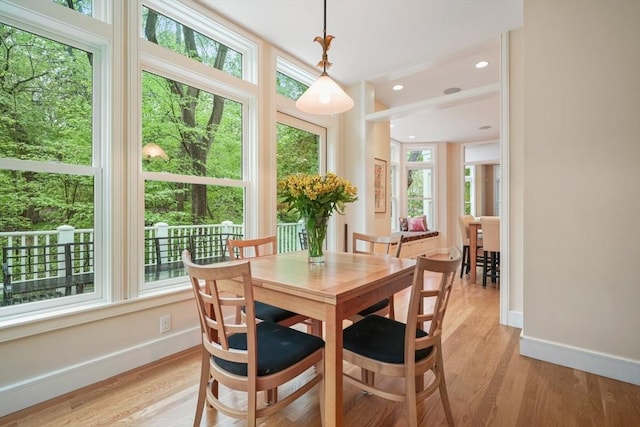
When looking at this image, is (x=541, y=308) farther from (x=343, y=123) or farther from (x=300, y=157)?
(x=343, y=123)

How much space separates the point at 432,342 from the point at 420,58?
10.7ft

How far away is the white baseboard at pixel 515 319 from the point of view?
2.89 metres

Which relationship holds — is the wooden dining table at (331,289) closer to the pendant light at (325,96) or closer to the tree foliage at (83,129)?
the pendant light at (325,96)

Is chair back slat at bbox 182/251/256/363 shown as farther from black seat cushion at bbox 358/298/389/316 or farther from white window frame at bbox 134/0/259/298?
white window frame at bbox 134/0/259/298

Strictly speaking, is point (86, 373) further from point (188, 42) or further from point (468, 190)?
point (468, 190)

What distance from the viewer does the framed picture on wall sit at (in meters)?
4.75

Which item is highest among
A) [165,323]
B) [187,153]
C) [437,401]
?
[187,153]

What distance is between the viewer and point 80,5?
2.04m

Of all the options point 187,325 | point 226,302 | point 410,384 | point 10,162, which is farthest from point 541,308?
point 10,162

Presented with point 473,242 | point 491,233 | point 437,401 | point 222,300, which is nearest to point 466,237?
point 473,242

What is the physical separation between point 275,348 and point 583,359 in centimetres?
225

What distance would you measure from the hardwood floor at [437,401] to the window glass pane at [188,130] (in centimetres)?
156

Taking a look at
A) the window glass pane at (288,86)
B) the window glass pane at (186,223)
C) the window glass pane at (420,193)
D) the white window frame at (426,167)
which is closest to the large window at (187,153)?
the window glass pane at (186,223)

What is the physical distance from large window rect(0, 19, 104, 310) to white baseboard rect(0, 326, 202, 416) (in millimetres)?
430
